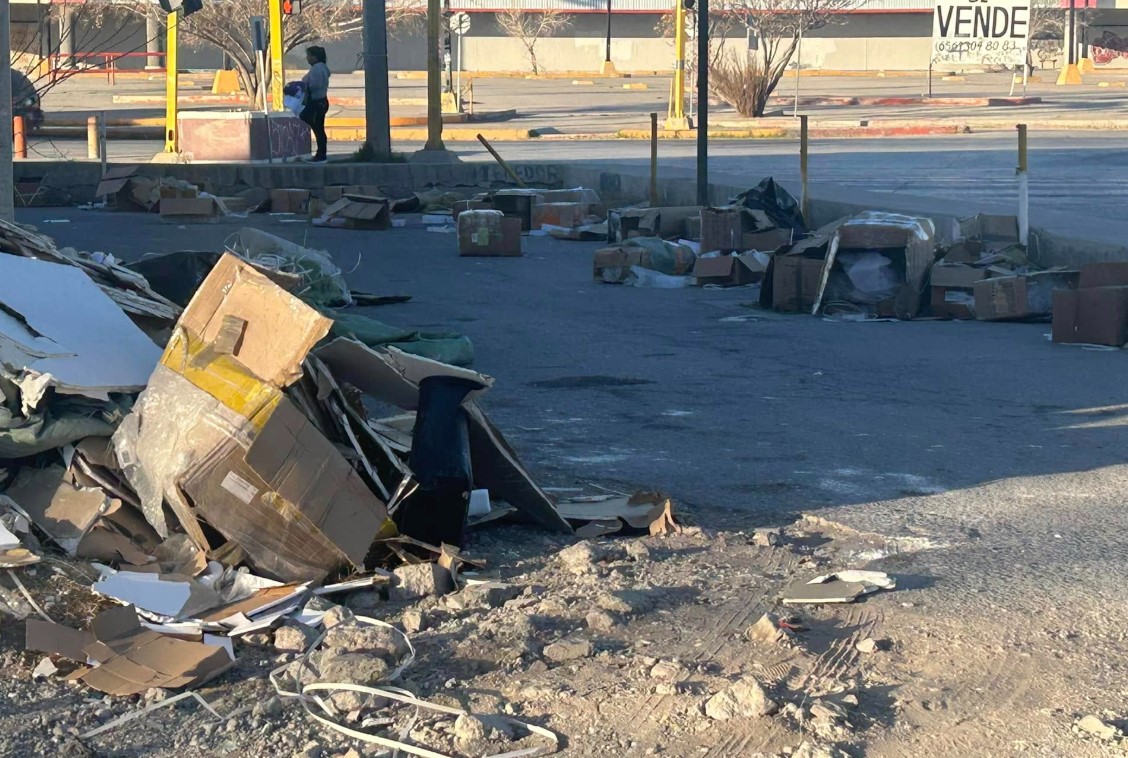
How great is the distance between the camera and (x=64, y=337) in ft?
16.7

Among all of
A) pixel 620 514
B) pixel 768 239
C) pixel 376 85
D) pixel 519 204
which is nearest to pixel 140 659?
pixel 620 514

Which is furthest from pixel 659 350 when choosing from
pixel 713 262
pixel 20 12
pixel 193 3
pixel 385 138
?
pixel 20 12

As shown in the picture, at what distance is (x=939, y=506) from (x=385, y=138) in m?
17.9

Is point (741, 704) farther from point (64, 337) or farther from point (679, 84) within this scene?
point (679, 84)

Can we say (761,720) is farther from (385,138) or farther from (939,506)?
(385,138)

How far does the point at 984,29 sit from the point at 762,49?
137 feet

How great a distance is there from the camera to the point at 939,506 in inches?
218

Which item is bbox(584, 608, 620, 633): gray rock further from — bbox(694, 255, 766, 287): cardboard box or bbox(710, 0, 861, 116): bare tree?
bbox(710, 0, 861, 116): bare tree

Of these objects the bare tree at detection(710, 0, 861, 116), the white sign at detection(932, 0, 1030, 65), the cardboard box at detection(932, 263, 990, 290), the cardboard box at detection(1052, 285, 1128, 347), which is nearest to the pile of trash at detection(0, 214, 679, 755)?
the cardboard box at detection(1052, 285, 1128, 347)

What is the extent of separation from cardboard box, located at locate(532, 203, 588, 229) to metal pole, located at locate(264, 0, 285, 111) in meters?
11.2

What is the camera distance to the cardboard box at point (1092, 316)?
359 inches

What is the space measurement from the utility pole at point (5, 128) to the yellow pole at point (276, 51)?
60.0 feet

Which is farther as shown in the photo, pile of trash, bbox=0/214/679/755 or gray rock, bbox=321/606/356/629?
pile of trash, bbox=0/214/679/755

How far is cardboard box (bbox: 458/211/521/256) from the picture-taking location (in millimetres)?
14711
